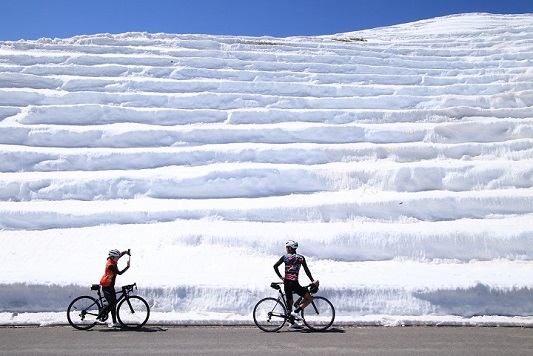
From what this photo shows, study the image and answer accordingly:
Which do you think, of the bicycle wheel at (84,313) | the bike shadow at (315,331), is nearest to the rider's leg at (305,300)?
the bike shadow at (315,331)

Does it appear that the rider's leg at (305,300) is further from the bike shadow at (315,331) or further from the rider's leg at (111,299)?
the rider's leg at (111,299)

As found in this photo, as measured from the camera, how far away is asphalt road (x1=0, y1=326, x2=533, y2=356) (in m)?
6.03

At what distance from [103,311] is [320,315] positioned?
132 inches

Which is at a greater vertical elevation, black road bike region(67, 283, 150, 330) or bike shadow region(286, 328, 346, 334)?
black road bike region(67, 283, 150, 330)

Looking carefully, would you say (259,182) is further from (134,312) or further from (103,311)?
(103,311)

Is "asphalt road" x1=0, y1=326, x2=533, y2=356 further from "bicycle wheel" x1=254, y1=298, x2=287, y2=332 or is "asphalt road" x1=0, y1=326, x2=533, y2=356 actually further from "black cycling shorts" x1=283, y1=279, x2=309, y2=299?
"black cycling shorts" x1=283, y1=279, x2=309, y2=299

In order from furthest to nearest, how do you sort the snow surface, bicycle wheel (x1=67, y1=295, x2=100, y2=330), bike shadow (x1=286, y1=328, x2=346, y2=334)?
the snow surface
bicycle wheel (x1=67, y1=295, x2=100, y2=330)
bike shadow (x1=286, y1=328, x2=346, y2=334)

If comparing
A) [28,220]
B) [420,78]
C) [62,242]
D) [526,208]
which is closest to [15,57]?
[28,220]

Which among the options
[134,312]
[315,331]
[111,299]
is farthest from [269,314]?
[111,299]

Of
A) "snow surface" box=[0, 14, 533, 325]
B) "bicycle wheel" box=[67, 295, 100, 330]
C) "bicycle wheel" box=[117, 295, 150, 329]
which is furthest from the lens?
"snow surface" box=[0, 14, 533, 325]

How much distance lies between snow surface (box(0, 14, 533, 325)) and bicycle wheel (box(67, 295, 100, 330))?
40 cm

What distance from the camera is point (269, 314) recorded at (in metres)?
7.05

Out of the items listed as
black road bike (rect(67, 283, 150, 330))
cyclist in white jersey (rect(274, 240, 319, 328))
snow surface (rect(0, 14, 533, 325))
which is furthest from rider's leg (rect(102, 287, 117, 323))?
cyclist in white jersey (rect(274, 240, 319, 328))

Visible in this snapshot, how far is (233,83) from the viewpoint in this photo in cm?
1616
